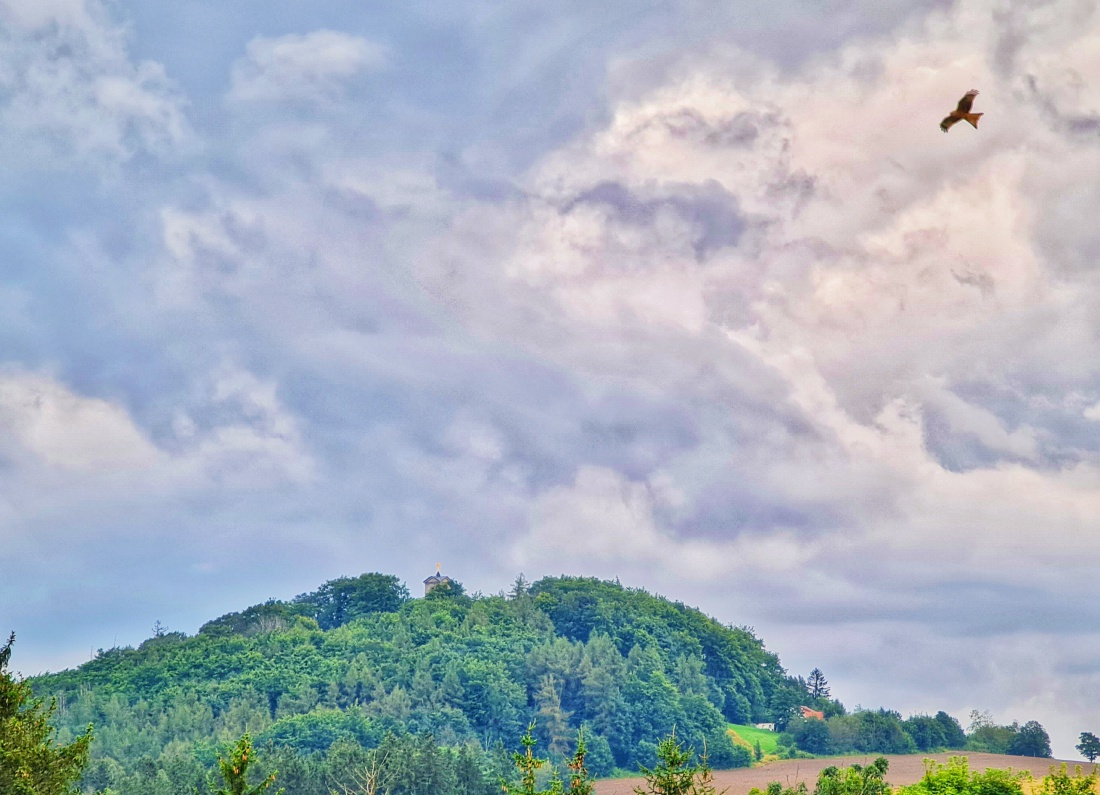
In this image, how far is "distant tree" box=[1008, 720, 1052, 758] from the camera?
175 meters

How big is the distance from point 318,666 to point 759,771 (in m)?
67.8

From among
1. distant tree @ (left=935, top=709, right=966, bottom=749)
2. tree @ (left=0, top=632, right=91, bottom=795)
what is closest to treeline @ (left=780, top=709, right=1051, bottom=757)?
distant tree @ (left=935, top=709, right=966, bottom=749)

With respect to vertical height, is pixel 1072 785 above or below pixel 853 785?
below

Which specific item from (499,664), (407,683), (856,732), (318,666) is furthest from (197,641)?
(856,732)

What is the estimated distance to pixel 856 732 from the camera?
612 ft

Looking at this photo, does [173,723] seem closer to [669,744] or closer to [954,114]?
[669,744]

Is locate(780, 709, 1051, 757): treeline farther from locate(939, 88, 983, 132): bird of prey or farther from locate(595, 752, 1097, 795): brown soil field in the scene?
locate(939, 88, 983, 132): bird of prey

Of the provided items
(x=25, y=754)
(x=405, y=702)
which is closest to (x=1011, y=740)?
(x=405, y=702)

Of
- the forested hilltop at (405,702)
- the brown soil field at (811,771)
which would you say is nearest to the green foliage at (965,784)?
the brown soil field at (811,771)

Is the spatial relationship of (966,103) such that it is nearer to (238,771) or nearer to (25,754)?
(238,771)

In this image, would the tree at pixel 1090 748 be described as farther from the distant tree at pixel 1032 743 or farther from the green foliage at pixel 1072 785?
the green foliage at pixel 1072 785

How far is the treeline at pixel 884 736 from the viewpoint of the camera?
18475 centimetres

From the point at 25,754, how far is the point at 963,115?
34.2 metres

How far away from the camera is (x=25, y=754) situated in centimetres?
3969
